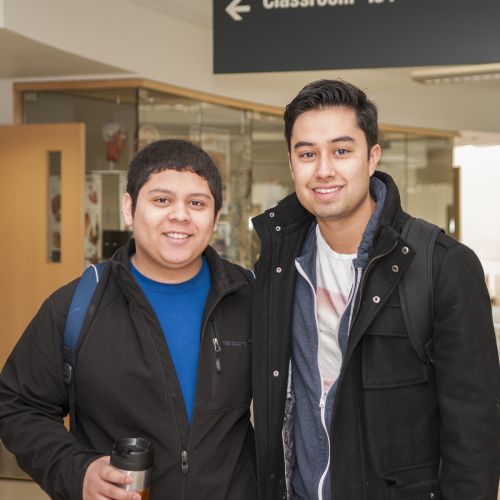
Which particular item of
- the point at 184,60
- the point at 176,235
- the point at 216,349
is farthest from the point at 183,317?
the point at 184,60

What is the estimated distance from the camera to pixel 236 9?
13.6ft

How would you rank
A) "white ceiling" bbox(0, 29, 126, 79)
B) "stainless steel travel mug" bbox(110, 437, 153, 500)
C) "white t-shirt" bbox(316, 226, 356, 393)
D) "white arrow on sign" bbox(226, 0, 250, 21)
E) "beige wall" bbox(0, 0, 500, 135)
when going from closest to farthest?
1. "stainless steel travel mug" bbox(110, 437, 153, 500)
2. "white t-shirt" bbox(316, 226, 356, 393)
3. "white arrow on sign" bbox(226, 0, 250, 21)
4. "white ceiling" bbox(0, 29, 126, 79)
5. "beige wall" bbox(0, 0, 500, 135)

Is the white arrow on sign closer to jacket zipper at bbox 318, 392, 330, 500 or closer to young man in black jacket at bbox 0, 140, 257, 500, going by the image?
young man in black jacket at bbox 0, 140, 257, 500

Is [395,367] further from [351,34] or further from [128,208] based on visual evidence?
[351,34]

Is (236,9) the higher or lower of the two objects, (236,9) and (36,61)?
the lower

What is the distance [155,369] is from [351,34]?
8.75 ft

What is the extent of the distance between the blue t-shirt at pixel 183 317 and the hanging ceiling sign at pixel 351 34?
2.24 metres

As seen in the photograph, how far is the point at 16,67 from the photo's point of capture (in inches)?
251

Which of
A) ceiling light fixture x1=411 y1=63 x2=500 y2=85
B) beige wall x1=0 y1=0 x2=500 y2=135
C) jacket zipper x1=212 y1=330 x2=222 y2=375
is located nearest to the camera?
jacket zipper x1=212 y1=330 x2=222 y2=375

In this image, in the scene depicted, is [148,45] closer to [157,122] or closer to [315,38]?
[157,122]

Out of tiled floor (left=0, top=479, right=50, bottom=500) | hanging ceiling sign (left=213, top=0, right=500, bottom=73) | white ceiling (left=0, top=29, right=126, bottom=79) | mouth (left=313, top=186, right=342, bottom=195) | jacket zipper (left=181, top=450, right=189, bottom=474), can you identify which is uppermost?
white ceiling (left=0, top=29, right=126, bottom=79)

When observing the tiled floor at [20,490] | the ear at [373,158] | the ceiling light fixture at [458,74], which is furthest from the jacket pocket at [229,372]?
the ceiling light fixture at [458,74]

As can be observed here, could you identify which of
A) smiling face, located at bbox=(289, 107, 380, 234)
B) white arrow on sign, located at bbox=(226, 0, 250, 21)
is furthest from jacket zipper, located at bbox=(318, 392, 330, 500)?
white arrow on sign, located at bbox=(226, 0, 250, 21)

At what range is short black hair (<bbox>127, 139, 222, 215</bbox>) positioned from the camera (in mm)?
2172
